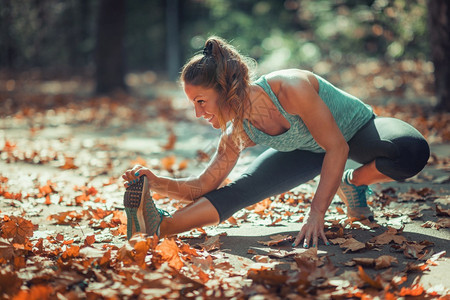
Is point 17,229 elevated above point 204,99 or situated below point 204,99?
below

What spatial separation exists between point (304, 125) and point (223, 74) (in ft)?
1.93

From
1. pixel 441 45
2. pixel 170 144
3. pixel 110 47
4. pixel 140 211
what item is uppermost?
pixel 110 47

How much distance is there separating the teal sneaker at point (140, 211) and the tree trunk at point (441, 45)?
5.83 metres

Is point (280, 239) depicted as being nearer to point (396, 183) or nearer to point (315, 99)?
point (315, 99)

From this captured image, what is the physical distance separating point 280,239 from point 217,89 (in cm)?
89

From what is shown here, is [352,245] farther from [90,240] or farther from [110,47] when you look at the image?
[110,47]

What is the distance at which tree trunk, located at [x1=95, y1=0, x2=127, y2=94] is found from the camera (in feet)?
36.7

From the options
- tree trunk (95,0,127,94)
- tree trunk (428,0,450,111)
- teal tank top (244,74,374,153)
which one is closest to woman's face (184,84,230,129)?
teal tank top (244,74,374,153)

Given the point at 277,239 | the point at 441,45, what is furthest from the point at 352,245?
the point at 441,45

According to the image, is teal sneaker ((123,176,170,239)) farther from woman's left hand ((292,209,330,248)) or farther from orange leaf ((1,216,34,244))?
woman's left hand ((292,209,330,248))

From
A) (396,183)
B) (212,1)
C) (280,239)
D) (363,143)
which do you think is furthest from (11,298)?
(212,1)

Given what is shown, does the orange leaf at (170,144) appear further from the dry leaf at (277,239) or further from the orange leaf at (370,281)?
the orange leaf at (370,281)

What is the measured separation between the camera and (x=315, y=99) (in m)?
2.57

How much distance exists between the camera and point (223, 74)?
250 centimetres
